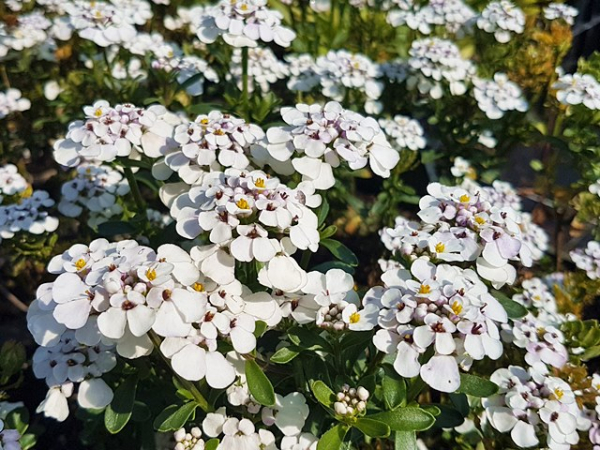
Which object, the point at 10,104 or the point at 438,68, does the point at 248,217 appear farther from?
the point at 10,104

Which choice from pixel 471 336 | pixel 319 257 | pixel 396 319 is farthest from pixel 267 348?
pixel 319 257

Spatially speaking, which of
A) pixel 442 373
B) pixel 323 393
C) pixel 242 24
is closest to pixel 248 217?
pixel 323 393

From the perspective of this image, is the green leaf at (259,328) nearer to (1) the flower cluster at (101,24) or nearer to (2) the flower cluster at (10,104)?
(1) the flower cluster at (101,24)

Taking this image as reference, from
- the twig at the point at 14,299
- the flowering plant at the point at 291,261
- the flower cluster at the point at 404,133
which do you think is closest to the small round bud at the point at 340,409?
the flowering plant at the point at 291,261

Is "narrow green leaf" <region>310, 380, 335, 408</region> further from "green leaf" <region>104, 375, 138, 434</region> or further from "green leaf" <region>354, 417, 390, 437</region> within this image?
"green leaf" <region>104, 375, 138, 434</region>

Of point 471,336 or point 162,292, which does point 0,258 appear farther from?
point 471,336

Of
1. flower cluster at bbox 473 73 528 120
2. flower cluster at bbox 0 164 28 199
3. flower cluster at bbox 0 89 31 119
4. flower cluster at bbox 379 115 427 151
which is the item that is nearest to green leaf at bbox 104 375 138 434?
flower cluster at bbox 0 164 28 199

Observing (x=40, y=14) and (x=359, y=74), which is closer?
(x=359, y=74)
